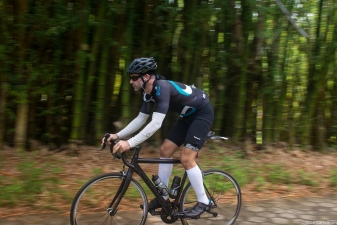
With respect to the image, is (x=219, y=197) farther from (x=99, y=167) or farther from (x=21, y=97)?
(x=21, y=97)

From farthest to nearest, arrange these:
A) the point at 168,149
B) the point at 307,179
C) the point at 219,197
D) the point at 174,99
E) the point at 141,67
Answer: the point at 307,179 < the point at 219,197 < the point at 168,149 < the point at 174,99 < the point at 141,67

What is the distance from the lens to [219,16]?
17.9 feet

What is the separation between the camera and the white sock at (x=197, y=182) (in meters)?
3.44

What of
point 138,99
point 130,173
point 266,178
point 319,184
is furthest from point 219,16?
point 130,173

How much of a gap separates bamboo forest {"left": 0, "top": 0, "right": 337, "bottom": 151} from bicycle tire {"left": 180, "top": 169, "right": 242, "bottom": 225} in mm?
2100

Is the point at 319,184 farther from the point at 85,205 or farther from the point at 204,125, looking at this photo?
the point at 85,205

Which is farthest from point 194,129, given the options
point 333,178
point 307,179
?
point 333,178

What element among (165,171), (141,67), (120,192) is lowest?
(120,192)

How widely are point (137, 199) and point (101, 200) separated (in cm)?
34

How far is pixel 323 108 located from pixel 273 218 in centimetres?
313

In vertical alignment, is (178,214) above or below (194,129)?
below

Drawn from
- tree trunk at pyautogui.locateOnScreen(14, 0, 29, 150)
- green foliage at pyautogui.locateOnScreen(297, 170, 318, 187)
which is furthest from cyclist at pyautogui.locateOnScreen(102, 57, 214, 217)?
tree trunk at pyautogui.locateOnScreen(14, 0, 29, 150)

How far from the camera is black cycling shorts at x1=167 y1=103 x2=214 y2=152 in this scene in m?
3.39

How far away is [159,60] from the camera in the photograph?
5562mm
